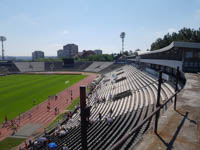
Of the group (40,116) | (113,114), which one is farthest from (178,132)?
(40,116)

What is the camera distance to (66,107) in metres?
25.1

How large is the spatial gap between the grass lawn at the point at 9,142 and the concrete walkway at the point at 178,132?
15.5m

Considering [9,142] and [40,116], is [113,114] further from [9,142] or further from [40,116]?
[40,116]

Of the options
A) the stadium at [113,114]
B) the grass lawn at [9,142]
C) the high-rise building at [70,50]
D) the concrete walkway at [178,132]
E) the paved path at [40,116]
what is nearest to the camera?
the concrete walkway at [178,132]

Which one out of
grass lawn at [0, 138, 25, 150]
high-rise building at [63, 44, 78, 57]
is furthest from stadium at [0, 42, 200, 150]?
high-rise building at [63, 44, 78, 57]

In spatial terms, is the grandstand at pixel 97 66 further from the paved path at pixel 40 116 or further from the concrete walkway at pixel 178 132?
the concrete walkway at pixel 178 132

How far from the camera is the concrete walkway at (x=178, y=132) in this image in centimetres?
403

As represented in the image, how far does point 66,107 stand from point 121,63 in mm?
57067

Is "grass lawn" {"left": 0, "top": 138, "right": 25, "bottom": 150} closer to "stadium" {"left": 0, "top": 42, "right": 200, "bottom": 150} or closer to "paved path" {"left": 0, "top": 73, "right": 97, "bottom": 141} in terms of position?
"stadium" {"left": 0, "top": 42, "right": 200, "bottom": 150}

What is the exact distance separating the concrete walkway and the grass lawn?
1548 cm

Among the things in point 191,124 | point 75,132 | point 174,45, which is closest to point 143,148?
point 191,124

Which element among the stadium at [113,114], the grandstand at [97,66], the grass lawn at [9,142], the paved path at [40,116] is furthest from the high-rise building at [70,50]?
the grass lawn at [9,142]

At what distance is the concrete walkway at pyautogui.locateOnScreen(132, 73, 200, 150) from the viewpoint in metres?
4.03

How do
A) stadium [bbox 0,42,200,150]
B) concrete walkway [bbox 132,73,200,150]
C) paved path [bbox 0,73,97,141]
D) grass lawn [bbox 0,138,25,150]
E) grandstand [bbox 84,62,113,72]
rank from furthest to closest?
grandstand [bbox 84,62,113,72] < paved path [bbox 0,73,97,141] < grass lawn [bbox 0,138,25,150] < stadium [bbox 0,42,200,150] < concrete walkway [bbox 132,73,200,150]
